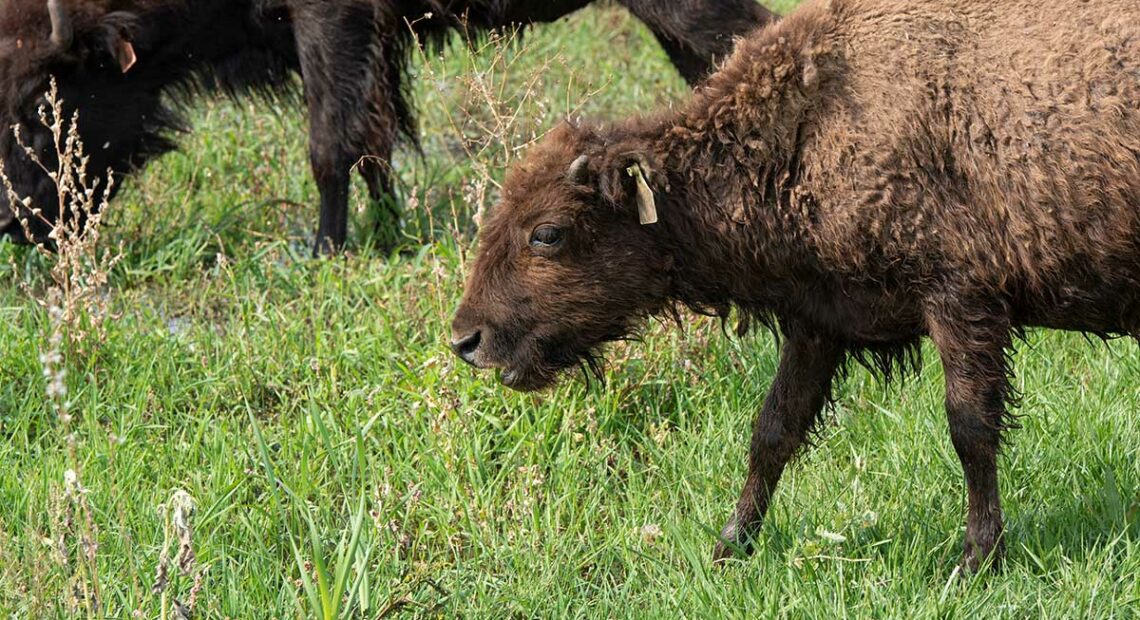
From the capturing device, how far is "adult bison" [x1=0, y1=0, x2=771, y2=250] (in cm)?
666

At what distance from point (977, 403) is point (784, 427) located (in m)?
0.64

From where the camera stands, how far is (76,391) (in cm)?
541

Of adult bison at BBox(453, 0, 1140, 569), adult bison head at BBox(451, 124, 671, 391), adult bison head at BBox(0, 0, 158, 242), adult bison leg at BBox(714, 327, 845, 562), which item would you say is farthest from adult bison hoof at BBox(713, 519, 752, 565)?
adult bison head at BBox(0, 0, 158, 242)

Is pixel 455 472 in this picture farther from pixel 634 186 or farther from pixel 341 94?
pixel 341 94

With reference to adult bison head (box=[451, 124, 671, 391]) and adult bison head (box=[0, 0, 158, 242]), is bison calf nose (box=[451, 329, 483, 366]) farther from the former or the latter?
adult bison head (box=[0, 0, 158, 242])

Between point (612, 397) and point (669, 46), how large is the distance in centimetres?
260

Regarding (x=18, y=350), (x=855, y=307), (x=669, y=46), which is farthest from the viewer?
(x=669, y=46)

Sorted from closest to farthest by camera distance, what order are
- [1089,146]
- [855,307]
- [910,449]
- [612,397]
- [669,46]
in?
[1089,146]
[855,307]
[910,449]
[612,397]
[669,46]

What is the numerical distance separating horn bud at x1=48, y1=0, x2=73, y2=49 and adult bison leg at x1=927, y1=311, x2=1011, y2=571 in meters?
4.25

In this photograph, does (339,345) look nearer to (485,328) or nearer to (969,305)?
(485,328)

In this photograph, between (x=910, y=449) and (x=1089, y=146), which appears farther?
(x=910, y=449)

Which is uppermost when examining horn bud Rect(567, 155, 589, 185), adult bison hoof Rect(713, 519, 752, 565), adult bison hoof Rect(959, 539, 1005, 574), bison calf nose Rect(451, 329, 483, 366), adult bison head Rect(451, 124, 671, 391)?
horn bud Rect(567, 155, 589, 185)

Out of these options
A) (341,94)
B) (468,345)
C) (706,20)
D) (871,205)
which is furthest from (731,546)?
(341,94)

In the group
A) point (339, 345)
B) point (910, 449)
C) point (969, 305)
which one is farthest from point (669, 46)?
point (969, 305)
